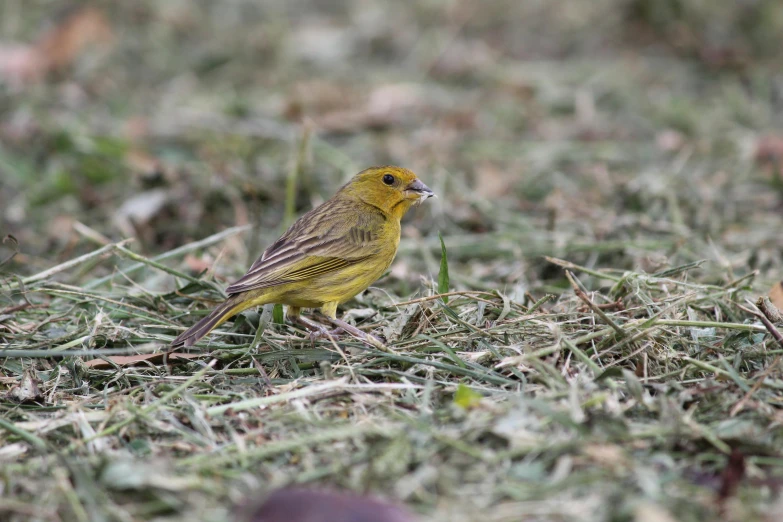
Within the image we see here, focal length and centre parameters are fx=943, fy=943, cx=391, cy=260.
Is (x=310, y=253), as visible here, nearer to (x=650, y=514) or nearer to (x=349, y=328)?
(x=349, y=328)

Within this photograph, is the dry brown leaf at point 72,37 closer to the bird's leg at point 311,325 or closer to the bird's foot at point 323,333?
the bird's leg at point 311,325

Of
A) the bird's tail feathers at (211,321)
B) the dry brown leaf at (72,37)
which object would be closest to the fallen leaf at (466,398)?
the bird's tail feathers at (211,321)

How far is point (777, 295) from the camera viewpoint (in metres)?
4.89

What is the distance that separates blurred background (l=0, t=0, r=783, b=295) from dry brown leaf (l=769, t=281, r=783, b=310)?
501mm

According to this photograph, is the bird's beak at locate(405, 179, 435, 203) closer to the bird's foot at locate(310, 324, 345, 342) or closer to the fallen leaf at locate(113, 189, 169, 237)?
the bird's foot at locate(310, 324, 345, 342)

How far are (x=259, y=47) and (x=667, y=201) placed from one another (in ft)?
19.4

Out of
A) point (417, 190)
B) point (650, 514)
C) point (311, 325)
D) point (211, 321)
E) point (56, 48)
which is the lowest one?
point (311, 325)

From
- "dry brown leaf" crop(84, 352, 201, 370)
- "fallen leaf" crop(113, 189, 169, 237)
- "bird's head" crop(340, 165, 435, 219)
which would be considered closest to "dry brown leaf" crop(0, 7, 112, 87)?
"fallen leaf" crop(113, 189, 169, 237)

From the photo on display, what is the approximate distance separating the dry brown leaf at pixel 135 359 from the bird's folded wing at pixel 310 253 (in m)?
0.39

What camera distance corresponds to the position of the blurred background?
6656mm

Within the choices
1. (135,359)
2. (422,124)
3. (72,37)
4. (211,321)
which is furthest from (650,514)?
(72,37)

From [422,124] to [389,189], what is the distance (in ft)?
12.8

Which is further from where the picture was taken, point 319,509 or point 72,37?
point 72,37

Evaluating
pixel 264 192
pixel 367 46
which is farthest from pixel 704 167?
pixel 367 46
